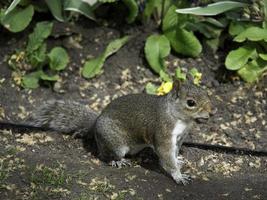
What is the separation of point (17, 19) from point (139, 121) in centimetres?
203

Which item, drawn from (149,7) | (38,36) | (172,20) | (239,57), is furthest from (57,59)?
(239,57)

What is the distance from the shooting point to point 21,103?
247 inches

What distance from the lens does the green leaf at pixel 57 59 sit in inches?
254

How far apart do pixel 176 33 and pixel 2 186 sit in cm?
245

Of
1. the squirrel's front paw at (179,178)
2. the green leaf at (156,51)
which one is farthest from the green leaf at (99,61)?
the squirrel's front paw at (179,178)

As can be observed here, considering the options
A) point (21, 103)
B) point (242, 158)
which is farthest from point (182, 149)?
point (21, 103)

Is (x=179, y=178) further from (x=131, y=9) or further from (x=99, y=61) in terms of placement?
(x=131, y=9)

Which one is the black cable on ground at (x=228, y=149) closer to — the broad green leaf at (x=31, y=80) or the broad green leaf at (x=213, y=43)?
the broad green leaf at (x=213, y=43)

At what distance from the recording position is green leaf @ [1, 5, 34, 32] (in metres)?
6.58

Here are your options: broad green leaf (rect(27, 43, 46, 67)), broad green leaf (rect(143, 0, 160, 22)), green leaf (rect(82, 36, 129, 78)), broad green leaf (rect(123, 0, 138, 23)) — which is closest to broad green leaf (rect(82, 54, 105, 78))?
green leaf (rect(82, 36, 129, 78))

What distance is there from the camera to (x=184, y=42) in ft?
21.1

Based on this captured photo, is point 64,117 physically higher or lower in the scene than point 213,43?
higher

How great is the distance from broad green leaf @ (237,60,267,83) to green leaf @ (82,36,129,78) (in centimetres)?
116

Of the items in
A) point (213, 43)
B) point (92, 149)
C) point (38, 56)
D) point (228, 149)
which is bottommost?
point (228, 149)
